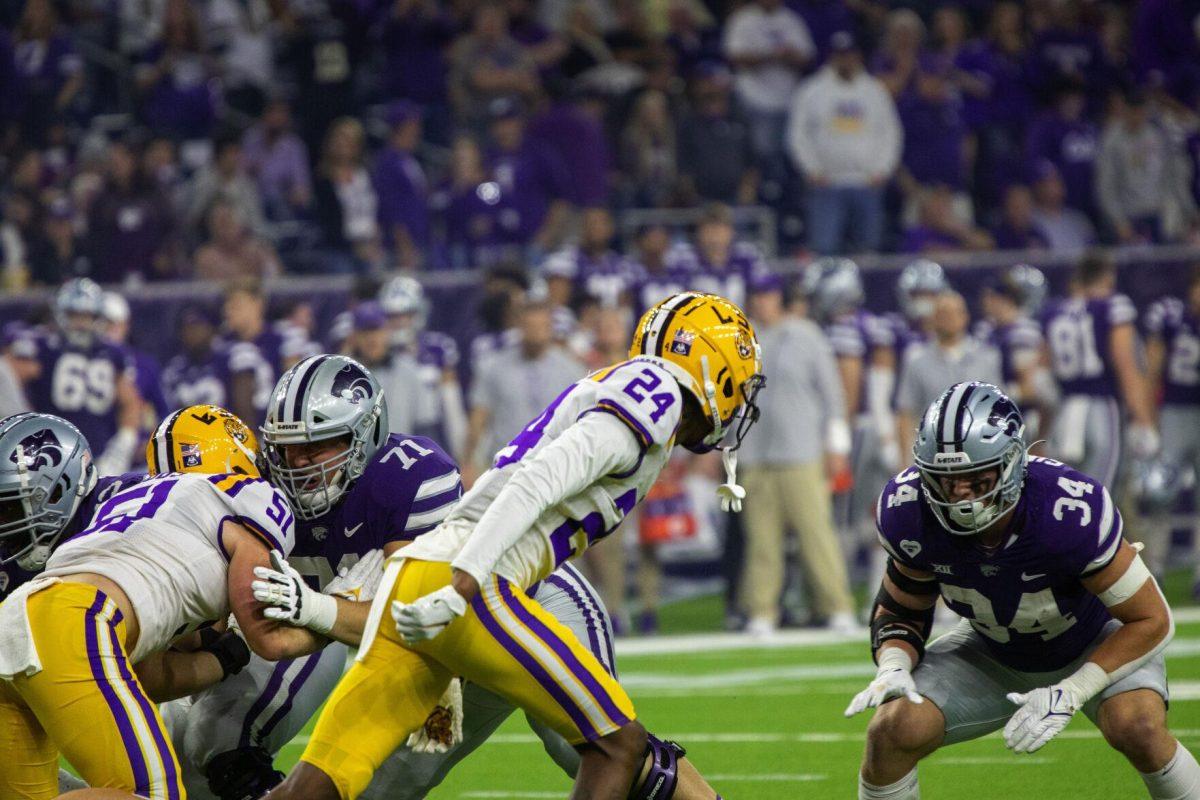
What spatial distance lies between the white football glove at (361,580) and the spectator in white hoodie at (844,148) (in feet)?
27.6

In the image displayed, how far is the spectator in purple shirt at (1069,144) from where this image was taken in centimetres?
1305

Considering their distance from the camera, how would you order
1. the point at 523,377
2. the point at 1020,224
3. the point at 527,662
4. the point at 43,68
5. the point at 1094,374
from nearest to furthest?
the point at 527,662 → the point at 523,377 → the point at 1094,374 → the point at 1020,224 → the point at 43,68

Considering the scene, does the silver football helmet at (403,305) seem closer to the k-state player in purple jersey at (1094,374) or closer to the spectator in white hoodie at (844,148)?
the spectator in white hoodie at (844,148)

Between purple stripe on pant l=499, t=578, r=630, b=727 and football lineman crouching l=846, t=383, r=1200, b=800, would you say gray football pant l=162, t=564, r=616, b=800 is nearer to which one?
purple stripe on pant l=499, t=578, r=630, b=727

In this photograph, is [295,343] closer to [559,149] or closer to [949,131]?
[559,149]

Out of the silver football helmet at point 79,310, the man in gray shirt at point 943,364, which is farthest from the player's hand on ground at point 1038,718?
the silver football helmet at point 79,310

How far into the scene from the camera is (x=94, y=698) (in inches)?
148

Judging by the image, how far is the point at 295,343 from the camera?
10.2m

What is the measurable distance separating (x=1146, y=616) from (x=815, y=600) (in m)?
5.31

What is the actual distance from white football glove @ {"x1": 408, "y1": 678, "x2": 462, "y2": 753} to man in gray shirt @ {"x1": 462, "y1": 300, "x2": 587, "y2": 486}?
540 centimetres

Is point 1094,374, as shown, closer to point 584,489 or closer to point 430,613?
point 584,489

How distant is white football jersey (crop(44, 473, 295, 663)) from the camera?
12.9 ft

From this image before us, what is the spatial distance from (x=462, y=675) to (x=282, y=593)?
1.47ft

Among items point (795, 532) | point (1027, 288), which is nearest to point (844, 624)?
point (795, 532)
